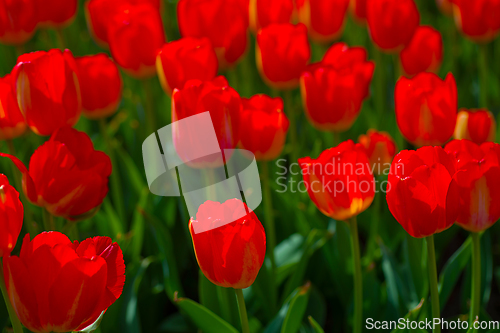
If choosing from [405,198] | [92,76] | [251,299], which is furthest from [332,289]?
[92,76]

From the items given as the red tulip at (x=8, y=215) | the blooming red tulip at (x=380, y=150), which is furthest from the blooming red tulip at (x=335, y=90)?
the red tulip at (x=8, y=215)

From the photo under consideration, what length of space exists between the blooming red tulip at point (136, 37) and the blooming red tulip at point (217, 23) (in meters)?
0.08

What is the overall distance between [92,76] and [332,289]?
0.84 meters

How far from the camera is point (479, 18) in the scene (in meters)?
1.57

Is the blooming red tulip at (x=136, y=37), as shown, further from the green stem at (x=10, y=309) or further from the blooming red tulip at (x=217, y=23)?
the green stem at (x=10, y=309)

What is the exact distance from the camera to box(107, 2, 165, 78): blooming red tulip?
4.37ft

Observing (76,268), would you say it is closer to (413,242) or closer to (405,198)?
A: (405,198)

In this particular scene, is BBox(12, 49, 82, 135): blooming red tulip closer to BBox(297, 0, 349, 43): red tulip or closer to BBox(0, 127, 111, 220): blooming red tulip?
BBox(0, 127, 111, 220): blooming red tulip

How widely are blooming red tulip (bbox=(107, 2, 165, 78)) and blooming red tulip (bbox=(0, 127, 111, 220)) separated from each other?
47 centimetres

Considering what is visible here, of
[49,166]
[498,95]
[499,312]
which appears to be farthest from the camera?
[498,95]

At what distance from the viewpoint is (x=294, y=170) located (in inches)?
59.5

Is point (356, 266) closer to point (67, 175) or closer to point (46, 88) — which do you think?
point (67, 175)

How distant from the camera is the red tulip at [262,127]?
1036 mm

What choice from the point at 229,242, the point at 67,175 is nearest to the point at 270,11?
the point at 67,175
